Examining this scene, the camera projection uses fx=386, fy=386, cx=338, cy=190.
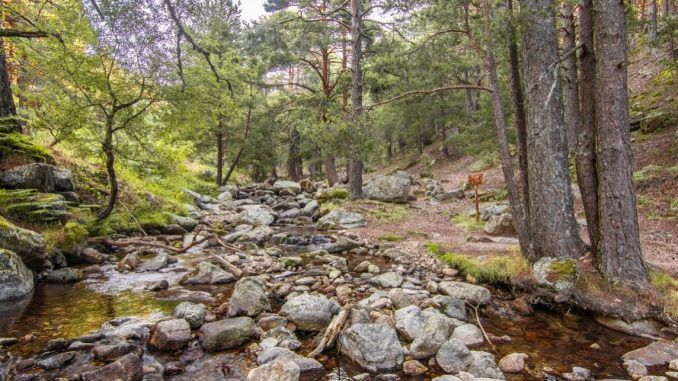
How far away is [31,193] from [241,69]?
370 inches

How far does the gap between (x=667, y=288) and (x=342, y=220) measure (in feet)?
27.8

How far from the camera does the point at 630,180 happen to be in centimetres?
537

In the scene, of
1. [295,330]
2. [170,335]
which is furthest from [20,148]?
[295,330]

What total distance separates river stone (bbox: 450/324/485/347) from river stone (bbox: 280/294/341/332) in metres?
1.58

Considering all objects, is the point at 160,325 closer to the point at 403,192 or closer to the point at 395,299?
the point at 395,299

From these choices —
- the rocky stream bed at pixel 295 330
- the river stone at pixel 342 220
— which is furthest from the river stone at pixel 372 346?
the river stone at pixel 342 220

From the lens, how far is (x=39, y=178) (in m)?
8.43

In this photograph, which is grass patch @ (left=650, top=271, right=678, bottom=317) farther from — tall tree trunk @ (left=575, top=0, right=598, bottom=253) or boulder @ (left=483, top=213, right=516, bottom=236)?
boulder @ (left=483, top=213, right=516, bottom=236)

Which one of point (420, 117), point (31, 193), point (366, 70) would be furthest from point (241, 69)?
point (420, 117)

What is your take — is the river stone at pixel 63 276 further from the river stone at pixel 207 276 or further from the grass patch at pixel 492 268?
the grass patch at pixel 492 268

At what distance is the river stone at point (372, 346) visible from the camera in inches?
161

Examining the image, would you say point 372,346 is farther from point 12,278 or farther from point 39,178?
point 39,178

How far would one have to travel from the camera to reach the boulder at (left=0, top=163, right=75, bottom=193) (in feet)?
26.5

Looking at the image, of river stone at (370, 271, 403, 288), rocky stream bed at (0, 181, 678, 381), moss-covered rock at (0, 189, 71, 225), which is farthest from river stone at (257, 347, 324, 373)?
moss-covered rock at (0, 189, 71, 225)
